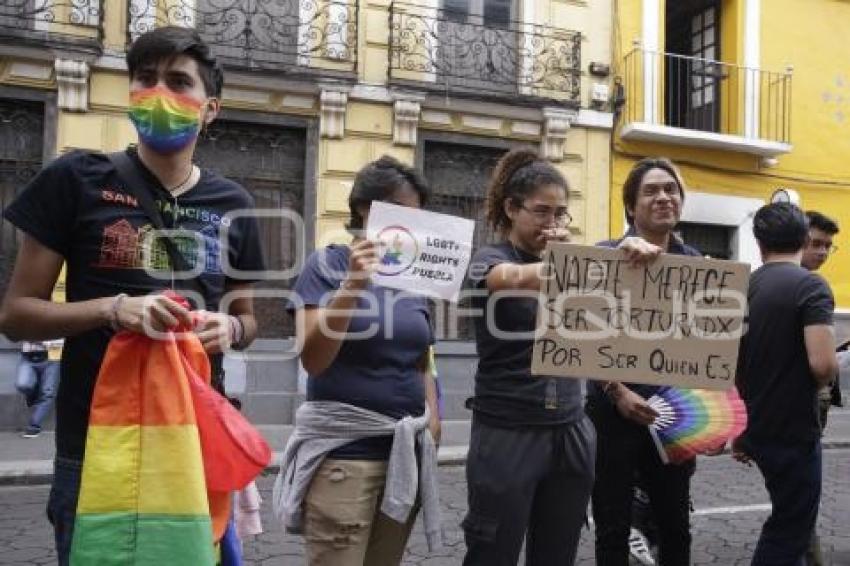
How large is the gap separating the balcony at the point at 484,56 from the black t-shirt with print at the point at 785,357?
8117 mm

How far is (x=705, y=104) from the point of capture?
43.9 feet

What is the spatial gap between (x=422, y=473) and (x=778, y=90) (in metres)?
12.6

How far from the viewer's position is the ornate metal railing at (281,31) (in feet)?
33.7

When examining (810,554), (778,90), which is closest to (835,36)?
(778,90)

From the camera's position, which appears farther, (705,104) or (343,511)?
(705,104)

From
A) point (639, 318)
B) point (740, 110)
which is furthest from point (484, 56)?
point (639, 318)

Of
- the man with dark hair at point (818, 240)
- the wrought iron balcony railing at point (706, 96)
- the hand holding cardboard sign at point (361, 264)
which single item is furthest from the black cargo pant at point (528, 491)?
the wrought iron balcony railing at point (706, 96)

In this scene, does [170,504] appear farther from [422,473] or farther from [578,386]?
[578,386]

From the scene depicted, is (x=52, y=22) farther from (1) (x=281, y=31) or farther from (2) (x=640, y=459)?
(2) (x=640, y=459)

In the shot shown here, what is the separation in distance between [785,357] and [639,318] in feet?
3.65

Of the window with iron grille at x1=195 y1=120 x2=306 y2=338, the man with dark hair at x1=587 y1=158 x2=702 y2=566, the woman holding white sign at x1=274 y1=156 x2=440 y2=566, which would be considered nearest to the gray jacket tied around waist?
the woman holding white sign at x1=274 y1=156 x2=440 y2=566

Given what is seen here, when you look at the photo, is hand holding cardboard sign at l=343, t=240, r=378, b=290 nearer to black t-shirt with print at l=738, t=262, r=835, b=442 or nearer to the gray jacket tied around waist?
the gray jacket tied around waist

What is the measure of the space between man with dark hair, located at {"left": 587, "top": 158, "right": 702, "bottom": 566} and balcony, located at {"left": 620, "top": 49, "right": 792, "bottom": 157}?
893 cm

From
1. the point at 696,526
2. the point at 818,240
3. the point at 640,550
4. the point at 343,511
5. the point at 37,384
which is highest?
the point at 818,240
